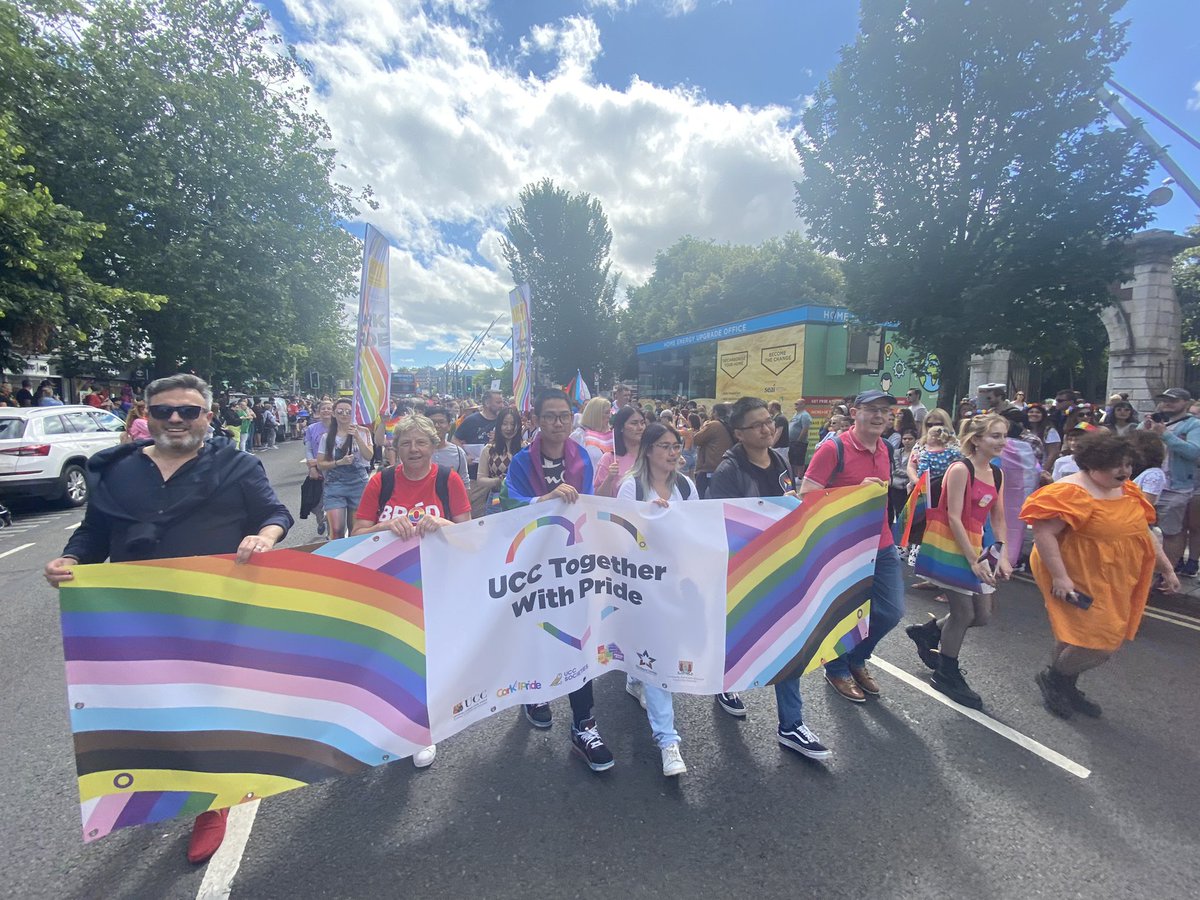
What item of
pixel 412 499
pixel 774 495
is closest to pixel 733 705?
pixel 774 495

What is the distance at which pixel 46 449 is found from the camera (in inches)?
370

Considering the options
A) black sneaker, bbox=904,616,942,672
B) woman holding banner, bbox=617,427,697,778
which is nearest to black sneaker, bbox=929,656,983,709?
black sneaker, bbox=904,616,942,672

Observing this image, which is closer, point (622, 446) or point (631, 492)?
point (631, 492)

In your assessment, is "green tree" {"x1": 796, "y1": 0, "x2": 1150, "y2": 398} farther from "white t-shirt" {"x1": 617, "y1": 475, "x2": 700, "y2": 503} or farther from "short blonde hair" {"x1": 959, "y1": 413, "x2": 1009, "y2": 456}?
"white t-shirt" {"x1": 617, "y1": 475, "x2": 700, "y2": 503}

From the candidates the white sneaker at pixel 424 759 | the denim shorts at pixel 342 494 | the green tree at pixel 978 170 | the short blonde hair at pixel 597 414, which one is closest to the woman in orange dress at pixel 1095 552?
the white sneaker at pixel 424 759

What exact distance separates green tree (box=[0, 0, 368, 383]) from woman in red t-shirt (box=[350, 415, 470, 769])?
61.3 ft

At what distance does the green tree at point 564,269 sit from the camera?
43.8 metres

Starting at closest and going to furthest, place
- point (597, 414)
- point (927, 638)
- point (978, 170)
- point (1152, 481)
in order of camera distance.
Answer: point (927, 638) < point (1152, 481) < point (597, 414) < point (978, 170)

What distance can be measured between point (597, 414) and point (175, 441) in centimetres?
412

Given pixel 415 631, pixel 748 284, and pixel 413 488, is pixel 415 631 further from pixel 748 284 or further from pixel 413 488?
pixel 748 284

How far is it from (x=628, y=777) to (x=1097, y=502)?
304 centimetres

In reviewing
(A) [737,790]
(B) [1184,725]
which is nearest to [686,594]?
(A) [737,790]

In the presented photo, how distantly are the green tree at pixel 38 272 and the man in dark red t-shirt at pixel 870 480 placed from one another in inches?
537

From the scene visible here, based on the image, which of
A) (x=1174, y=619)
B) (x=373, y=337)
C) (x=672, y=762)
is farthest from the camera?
(x=373, y=337)
